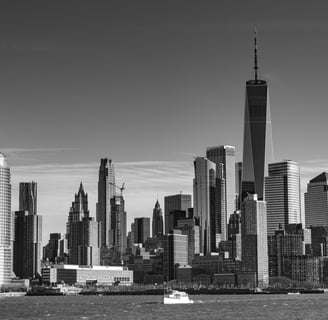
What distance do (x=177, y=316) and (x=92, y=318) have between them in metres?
15.5

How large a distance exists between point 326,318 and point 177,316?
27.0 m

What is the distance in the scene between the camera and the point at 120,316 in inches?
6673

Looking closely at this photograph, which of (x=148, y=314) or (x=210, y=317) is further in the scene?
(x=148, y=314)

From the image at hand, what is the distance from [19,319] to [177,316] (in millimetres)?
28706

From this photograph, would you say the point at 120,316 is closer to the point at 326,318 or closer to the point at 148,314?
the point at 148,314

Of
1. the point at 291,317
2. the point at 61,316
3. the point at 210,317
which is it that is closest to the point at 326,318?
the point at 291,317

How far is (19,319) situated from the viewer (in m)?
163

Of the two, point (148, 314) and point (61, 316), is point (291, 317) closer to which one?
point (148, 314)

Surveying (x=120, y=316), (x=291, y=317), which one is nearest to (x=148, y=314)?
(x=120, y=316)

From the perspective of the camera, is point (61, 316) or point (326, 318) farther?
point (61, 316)

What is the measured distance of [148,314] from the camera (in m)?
176

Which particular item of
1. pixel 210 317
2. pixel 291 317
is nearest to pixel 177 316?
pixel 210 317

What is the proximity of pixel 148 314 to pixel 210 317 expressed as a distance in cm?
1902

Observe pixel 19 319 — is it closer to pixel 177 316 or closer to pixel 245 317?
pixel 177 316
